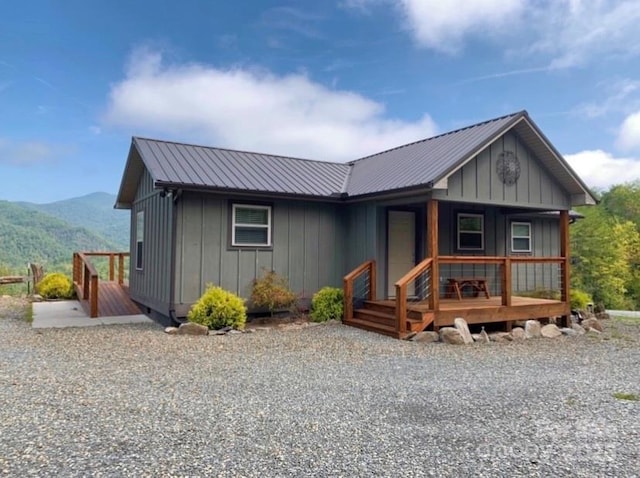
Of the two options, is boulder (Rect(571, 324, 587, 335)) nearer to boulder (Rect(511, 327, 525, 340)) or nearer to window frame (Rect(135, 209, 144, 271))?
boulder (Rect(511, 327, 525, 340))

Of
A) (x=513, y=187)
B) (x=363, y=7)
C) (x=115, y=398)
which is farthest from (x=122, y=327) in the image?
(x=363, y=7)

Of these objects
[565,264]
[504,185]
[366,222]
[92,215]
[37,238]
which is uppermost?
[92,215]

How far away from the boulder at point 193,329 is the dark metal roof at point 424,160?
4379mm

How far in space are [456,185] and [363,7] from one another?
32.9 ft

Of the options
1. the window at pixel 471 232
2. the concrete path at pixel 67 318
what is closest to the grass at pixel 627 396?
the window at pixel 471 232

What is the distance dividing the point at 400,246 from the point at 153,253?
19.0 ft

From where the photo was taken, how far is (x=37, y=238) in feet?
131

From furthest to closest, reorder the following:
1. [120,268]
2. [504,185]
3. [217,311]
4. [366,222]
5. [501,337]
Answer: [120,268] < [366,222] < [504,185] < [501,337] < [217,311]

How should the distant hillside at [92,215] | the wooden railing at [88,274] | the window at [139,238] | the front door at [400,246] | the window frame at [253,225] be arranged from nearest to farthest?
the window frame at [253,225]
the wooden railing at [88,274]
the front door at [400,246]
the window at [139,238]
the distant hillside at [92,215]

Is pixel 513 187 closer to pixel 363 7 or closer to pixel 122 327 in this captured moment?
pixel 122 327

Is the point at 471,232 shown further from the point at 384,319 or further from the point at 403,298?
the point at 403,298

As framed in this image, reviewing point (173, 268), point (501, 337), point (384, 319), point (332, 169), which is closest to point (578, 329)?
point (501, 337)

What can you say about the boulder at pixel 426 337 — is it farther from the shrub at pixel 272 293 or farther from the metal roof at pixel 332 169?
the shrub at pixel 272 293

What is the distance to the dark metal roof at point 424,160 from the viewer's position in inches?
350
